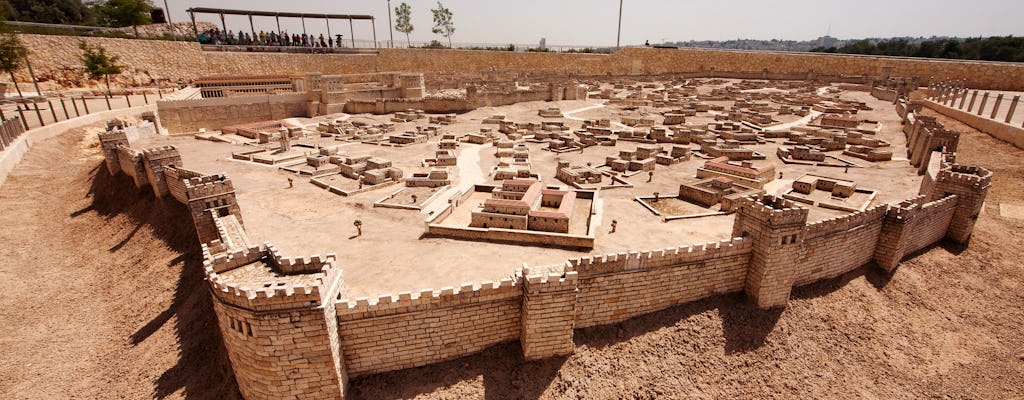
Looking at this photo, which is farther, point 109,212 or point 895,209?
point 109,212

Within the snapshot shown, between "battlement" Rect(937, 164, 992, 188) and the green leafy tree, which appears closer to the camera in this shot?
"battlement" Rect(937, 164, 992, 188)

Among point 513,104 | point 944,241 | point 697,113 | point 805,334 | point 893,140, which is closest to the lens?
point 805,334

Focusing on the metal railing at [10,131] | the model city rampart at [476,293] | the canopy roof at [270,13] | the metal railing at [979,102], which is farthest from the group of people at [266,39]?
the metal railing at [979,102]

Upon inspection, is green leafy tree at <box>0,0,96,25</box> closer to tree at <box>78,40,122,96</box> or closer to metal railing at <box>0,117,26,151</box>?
tree at <box>78,40,122,96</box>

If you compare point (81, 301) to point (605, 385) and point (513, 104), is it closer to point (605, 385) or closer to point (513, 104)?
point (605, 385)

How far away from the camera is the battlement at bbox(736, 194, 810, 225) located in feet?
45.1

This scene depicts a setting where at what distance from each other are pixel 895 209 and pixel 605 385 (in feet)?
45.1

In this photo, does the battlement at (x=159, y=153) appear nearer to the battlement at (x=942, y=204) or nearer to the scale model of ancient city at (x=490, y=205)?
the scale model of ancient city at (x=490, y=205)

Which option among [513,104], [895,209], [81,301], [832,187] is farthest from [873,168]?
[81,301]

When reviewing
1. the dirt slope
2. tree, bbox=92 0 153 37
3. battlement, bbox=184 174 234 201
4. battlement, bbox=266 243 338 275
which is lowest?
the dirt slope

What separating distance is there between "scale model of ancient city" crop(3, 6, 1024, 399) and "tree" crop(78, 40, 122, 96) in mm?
4609

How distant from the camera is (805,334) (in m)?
14.8

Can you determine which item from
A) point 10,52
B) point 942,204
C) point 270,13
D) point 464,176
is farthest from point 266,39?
point 942,204

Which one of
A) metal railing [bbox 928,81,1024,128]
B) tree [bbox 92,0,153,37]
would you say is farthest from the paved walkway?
tree [bbox 92,0,153,37]
